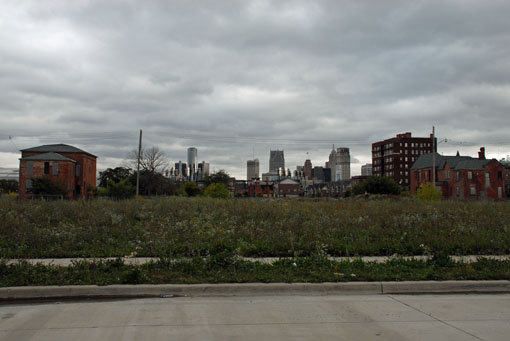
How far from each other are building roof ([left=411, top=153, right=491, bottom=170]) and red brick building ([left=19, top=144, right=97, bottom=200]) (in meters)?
69.8

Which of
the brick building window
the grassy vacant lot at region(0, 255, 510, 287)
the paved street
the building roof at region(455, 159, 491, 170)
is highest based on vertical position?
the building roof at region(455, 159, 491, 170)

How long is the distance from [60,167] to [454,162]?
7663 cm

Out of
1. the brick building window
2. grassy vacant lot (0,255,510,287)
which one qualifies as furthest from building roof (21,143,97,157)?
grassy vacant lot (0,255,510,287)

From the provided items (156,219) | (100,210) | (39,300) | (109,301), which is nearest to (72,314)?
(109,301)

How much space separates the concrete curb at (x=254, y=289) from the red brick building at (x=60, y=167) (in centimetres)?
5968

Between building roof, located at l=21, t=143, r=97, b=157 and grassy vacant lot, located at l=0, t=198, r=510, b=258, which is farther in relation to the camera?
building roof, located at l=21, t=143, r=97, b=157

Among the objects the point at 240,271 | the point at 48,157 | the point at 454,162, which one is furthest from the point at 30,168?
the point at 454,162

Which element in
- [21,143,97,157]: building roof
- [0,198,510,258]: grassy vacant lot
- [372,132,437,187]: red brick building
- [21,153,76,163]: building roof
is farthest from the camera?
[372,132,437,187]: red brick building

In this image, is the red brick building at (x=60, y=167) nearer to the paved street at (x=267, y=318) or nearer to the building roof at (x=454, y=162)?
the paved street at (x=267, y=318)

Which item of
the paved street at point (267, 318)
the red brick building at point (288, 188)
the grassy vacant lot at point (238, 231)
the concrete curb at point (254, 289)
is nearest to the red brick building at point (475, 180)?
the grassy vacant lot at point (238, 231)

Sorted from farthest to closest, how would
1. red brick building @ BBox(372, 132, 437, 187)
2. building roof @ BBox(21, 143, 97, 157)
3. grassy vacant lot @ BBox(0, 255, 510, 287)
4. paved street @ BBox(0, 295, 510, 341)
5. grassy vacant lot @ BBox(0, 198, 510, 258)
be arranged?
red brick building @ BBox(372, 132, 437, 187) < building roof @ BBox(21, 143, 97, 157) < grassy vacant lot @ BBox(0, 198, 510, 258) < grassy vacant lot @ BBox(0, 255, 510, 287) < paved street @ BBox(0, 295, 510, 341)

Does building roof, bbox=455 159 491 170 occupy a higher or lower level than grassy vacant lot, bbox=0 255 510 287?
higher

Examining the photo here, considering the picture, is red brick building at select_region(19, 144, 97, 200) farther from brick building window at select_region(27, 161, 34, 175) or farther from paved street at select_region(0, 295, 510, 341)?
paved street at select_region(0, 295, 510, 341)

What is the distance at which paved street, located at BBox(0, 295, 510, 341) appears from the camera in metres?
5.91
